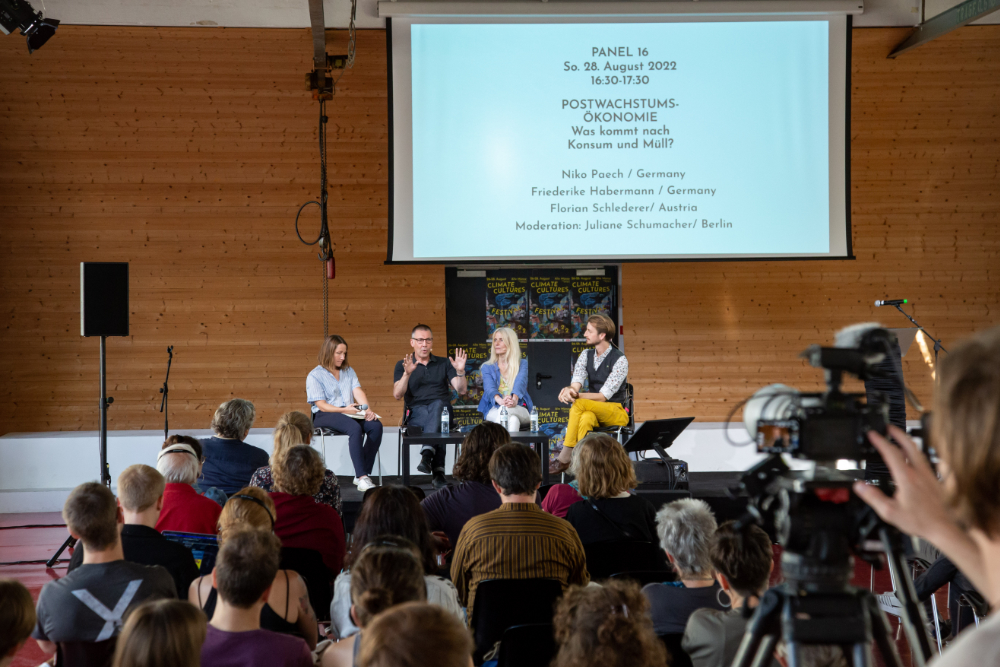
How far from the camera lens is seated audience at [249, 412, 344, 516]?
3.55 meters

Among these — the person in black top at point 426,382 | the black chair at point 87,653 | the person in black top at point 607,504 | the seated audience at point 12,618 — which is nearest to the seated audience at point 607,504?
the person in black top at point 607,504

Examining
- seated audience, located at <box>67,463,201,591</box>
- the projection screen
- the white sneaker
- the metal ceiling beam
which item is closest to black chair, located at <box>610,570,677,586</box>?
the white sneaker

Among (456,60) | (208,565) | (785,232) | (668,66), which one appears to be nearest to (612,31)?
(668,66)

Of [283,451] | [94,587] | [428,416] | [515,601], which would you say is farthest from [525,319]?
[94,587]

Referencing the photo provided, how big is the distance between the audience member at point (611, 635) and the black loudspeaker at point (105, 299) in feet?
15.6

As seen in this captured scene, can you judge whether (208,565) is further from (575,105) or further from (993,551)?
(575,105)

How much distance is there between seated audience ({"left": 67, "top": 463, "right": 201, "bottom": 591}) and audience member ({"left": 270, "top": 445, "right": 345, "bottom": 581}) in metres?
0.46

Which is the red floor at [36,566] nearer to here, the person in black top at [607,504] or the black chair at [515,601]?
the person in black top at [607,504]

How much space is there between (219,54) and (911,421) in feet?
24.3

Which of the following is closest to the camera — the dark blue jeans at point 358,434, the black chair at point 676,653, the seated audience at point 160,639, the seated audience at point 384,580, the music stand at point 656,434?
the seated audience at point 160,639

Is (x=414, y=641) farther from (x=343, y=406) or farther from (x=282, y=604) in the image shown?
(x=343, y=406)

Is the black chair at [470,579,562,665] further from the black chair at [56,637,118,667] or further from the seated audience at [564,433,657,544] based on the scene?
the black chair at [56,637,118,667]

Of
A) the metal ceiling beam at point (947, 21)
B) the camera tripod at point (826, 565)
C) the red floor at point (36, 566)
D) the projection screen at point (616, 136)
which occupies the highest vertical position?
the metal ceiling beam at point (947, 21)

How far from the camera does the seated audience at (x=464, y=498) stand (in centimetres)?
334
